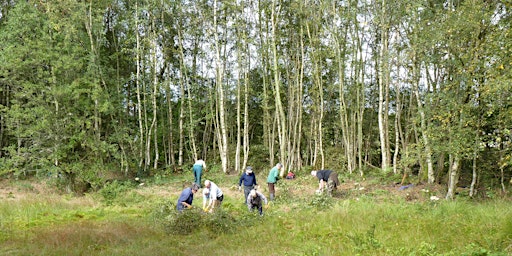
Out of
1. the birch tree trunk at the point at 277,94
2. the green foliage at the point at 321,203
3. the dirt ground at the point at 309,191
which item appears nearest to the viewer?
the green foliage at the point at 321,203

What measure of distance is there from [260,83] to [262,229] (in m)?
19.3

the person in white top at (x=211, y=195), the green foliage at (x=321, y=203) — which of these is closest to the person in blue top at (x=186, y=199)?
the person in white top at (x=211, y=195)

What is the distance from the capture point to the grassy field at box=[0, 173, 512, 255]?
6668 mm

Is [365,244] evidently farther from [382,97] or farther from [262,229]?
[382,97]

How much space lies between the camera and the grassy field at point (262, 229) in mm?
6668

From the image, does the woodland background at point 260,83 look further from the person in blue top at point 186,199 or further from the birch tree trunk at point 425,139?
the person in blue top at point 186,199

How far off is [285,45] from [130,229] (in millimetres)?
17670

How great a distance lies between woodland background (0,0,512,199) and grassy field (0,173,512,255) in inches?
101

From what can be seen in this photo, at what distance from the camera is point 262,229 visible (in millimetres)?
8547

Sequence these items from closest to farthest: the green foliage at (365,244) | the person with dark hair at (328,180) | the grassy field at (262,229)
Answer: the green foliage at (365,244) → the grassy field at (262,229) → the person with dark hair at (328,180)

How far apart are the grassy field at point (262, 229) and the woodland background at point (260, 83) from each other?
2.55 meters

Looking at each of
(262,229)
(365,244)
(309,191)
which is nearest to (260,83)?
(309,191)

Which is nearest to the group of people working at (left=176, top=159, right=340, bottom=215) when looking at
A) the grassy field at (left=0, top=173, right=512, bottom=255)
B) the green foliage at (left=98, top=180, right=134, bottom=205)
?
the grassy field at (left=0, top=173, right=512, bottom=255)

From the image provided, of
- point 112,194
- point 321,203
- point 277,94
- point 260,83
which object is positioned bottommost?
point 112,194
